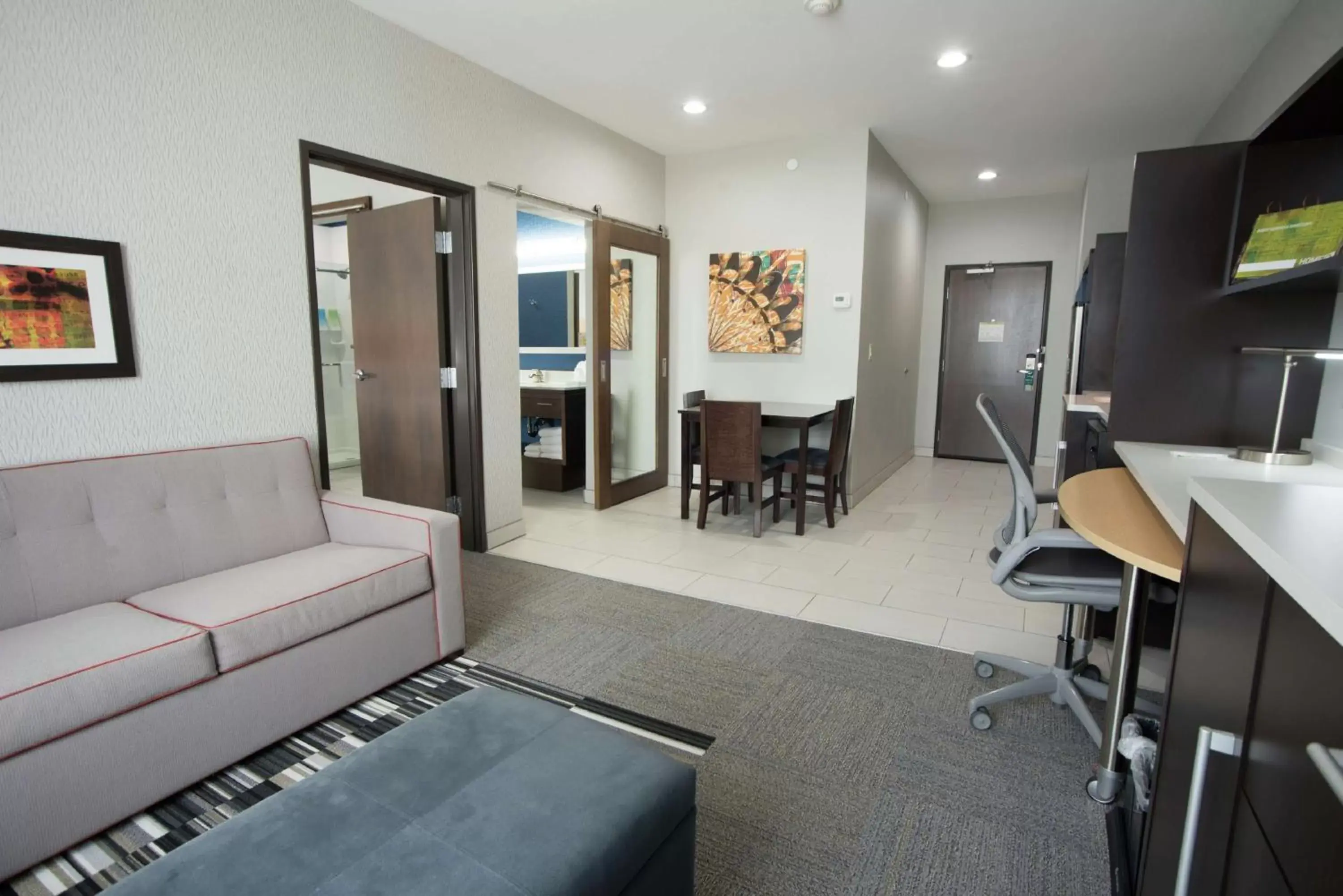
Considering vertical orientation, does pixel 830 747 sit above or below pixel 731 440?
below

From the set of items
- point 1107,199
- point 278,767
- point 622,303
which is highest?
point 1107,199

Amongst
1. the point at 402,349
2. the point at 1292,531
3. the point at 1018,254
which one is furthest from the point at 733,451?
the point at 1018,254

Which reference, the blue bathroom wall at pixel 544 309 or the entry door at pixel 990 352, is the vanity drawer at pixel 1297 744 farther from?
the entry door at pixel 990 352

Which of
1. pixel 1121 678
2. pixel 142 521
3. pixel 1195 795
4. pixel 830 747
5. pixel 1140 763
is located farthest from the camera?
pixel 142 521

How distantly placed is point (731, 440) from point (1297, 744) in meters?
3.45

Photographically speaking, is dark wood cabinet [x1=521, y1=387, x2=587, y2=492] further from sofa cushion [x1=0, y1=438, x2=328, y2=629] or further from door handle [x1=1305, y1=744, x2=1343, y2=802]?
door handle [x1=1305, y1=744, x2=1343, y2=802]

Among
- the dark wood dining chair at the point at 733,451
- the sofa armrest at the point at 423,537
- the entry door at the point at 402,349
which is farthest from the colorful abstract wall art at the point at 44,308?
the dark wood dining chair at the point at 733,451

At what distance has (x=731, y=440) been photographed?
410 centimetres

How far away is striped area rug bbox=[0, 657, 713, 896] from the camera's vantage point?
151 cm

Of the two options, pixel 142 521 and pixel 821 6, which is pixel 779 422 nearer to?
pixel 821 6

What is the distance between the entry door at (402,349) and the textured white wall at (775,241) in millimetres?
2223

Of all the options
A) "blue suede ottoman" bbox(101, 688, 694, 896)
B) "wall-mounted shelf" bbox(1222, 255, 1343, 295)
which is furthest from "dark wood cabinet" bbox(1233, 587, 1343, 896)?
"wall-mounted shelf" bbox(1222, 255, 1343, 295)

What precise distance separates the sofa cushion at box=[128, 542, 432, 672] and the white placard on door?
624 centimetres

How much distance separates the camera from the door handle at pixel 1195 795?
2.98ft
